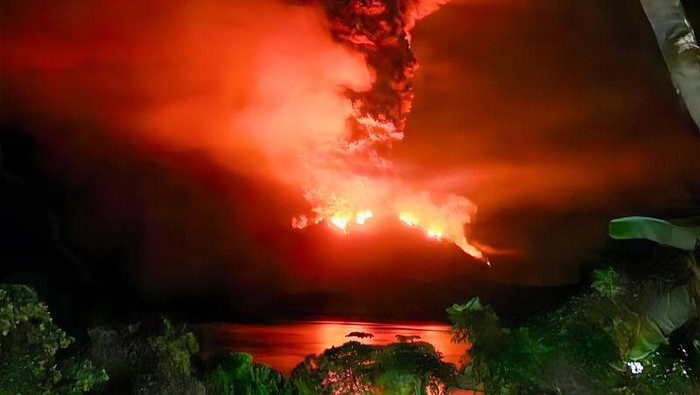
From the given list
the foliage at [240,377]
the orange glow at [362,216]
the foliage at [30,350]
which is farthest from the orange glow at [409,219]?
the foliage at [30,350]

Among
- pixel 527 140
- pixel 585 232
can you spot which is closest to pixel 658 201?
pixel 585 232

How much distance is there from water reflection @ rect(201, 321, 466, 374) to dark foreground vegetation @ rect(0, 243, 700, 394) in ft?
0.37

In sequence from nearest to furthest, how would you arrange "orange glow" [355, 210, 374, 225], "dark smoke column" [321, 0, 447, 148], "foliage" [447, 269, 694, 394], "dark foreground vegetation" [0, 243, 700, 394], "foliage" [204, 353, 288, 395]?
"dark foreground vegetation" [0, 243, 700, 394] → "foliage" [447, 269, 694, 394] → "foliage" [204, 353, 288, 395] → "dark smoke column" [321, 0, 447, 148] → "orange glow" [355, 210, 374, 225]

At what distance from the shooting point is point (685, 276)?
5.18 metres

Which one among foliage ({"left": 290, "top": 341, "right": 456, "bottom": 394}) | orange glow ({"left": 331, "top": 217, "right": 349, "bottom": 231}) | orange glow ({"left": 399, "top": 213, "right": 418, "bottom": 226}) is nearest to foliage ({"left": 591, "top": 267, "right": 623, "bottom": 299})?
foliage ({"left": 290, "top": 341, "right": 456, "bottom": 394})

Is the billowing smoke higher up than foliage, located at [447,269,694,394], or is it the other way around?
the billowing smoke

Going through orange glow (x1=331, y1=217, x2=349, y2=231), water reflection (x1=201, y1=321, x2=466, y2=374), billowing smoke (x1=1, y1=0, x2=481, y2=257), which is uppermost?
billowing smoke (x1=1, y1=0, x2=481, y2=257)

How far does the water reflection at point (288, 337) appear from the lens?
7.01 meters

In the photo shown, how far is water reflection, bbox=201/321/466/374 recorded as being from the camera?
701 cm

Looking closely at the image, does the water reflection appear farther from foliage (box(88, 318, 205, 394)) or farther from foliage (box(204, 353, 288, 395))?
foliage (box(88, 318, 205, 394))

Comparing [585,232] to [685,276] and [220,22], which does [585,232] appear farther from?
[220,22]

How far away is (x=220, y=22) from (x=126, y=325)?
11.1 feet

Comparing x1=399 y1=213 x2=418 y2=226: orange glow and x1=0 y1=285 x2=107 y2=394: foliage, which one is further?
x1=399 y1=213 x2=418 y2=226: orange glow

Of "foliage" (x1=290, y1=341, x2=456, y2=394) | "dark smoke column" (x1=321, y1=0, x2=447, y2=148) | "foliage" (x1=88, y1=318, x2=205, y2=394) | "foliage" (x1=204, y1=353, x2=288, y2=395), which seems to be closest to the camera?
"foliage" (x1=88, y1=318, x2=205, y2=394)
